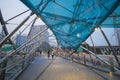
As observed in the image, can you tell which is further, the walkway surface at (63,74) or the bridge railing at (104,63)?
the bridge railing at (104,63)

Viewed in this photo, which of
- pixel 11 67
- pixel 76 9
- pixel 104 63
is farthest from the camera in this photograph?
pixel 104 63

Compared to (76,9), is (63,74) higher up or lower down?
lower down

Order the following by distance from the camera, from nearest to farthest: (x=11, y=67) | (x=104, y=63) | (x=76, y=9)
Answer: (x=11, y=67)
(x=76, y=9)
(x=104, y=63)

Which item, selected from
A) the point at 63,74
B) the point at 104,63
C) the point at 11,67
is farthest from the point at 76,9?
the point at 104,63

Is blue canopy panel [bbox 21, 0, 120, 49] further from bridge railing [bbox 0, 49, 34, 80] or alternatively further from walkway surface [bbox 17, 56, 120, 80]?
walkway surface [bbox 17, 56, 120, 80]

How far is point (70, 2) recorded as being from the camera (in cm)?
662

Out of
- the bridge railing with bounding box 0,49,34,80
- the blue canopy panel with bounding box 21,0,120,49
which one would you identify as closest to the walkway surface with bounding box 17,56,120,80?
the bridge railing with bounding box 0,49,34,80

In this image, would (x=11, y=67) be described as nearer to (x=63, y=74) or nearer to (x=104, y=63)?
(x=63, y=74)

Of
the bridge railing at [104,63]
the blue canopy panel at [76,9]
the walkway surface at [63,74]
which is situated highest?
the blue canopy panel at [76,9]

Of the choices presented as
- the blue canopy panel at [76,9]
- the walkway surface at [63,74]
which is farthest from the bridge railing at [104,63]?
the blue canopy panel at [76,9]

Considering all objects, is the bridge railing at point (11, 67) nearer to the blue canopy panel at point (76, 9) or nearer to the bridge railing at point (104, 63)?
the blue canopy panel at point (76, 9)

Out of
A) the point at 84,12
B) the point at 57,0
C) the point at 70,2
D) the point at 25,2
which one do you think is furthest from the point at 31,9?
the point at 84,12

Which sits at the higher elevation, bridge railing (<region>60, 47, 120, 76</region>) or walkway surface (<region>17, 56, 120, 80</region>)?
bridge railing (<region>60, 47, 120, 76</region>)

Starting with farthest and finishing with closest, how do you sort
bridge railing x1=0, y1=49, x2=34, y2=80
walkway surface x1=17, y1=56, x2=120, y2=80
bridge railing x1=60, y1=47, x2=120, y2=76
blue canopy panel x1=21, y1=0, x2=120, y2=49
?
bridge railing x1=60, y1=47, x2=120, y2=76 → walkway surface x1=17, y1=56, x2=120, y2=80 → blue canopy panel x1=21, y1=0, x2=120, y2=49 → bridge railing x1=0, y1=49, x2=34, y2=80
